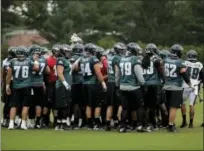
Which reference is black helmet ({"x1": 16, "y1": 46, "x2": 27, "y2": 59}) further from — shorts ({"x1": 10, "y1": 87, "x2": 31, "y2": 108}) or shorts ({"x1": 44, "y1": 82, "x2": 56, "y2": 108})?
shorts ({"x1": 44, "y1": 82, "x2": 56, "y2": 108})

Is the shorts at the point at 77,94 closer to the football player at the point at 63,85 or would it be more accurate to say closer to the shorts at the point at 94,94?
the shorts at the point at 94,94

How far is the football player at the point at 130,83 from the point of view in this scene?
15367 mm

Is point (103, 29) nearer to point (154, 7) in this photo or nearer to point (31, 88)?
point (154, 7)

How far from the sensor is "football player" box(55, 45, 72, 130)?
1587 cm

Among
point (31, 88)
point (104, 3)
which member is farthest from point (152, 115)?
point (104, 3)

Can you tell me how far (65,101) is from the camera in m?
16.1

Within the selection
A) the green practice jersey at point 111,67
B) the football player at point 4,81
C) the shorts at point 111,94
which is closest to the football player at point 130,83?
the green practice jersey at point 111,67

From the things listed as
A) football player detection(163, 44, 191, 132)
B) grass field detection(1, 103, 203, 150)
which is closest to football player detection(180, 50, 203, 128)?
grass field detection(1, 103, 203, 150)

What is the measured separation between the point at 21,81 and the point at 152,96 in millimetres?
3225

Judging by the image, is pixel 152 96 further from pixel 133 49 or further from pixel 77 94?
pixel 77 94

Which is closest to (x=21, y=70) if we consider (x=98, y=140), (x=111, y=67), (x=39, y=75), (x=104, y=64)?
(x=39, y=75)

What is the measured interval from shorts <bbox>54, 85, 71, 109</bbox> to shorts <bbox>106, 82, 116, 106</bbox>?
998 millimetres

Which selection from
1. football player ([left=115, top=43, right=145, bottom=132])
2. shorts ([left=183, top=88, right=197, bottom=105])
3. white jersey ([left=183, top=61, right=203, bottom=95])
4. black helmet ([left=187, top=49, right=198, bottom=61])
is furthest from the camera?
shorts ([left=183, top=88, right=197, bottom=105])

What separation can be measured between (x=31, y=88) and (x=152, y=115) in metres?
3.09
